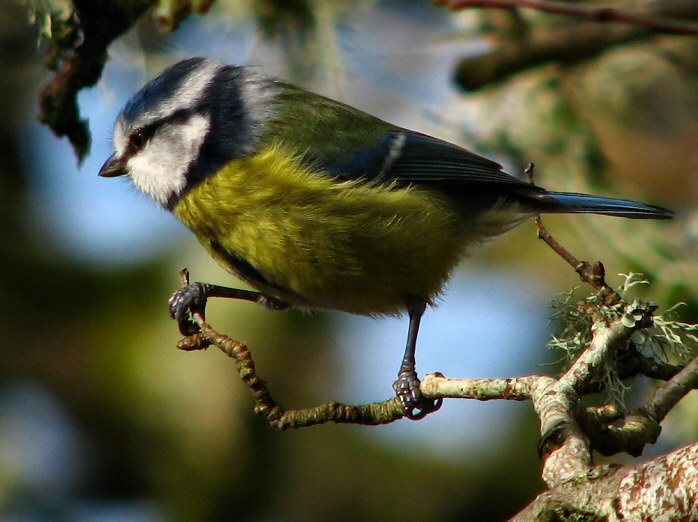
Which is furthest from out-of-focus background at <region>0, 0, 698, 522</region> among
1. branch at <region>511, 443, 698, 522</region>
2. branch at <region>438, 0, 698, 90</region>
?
branch at <region>511, 443, 698, 522</region>

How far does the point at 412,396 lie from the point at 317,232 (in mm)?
587

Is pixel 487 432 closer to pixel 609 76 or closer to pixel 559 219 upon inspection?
pixel 559 219

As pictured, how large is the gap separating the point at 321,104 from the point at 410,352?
0.90 meters

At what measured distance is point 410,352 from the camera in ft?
9.43

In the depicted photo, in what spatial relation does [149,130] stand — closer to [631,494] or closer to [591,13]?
[591,13]

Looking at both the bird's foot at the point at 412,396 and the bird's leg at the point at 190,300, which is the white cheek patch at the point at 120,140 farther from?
the bird's foot at the point at 412,396

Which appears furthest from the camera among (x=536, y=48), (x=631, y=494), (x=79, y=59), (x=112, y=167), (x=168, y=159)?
(x=536, y=48)

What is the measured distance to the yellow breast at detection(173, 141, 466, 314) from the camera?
272cm

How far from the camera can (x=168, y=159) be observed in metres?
3.00

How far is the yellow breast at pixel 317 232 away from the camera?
8.92 ft

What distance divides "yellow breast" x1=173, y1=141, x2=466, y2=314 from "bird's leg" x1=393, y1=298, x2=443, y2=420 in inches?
1.7

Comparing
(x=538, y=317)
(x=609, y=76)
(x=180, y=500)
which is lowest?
(x=180, y=500)

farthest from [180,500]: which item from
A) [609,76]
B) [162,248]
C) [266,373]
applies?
[609,76]

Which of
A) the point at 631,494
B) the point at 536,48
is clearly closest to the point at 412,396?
the point at 631,494
